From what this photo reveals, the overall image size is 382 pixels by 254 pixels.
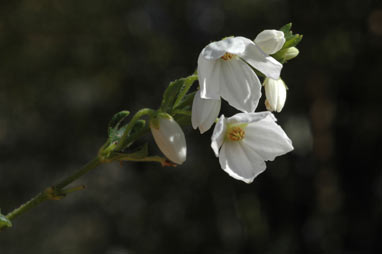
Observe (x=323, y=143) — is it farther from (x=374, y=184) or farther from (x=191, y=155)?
(x=191, y=155)

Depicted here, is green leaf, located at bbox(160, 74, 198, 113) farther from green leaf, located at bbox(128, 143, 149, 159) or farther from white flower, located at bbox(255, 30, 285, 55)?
white flower, located at bbox(255, 30, 285, 55)

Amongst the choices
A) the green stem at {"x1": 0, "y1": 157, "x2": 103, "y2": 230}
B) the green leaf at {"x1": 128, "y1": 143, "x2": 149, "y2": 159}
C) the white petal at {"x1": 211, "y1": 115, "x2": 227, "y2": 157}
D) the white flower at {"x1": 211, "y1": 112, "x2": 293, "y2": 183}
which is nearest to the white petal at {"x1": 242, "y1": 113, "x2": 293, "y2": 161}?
the white flower at {"x1": 211, "y1": 112, "x2": 293, "y2": 183}

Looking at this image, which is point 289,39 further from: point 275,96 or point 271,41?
point 275,96

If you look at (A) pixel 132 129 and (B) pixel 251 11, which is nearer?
(A) pixel 132 129

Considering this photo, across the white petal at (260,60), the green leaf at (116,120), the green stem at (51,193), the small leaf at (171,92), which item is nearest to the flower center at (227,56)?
the white petal at (260,60)

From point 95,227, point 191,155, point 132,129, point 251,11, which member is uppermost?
point 132,129

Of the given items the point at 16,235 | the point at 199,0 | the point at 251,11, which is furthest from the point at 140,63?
the point at 16,235

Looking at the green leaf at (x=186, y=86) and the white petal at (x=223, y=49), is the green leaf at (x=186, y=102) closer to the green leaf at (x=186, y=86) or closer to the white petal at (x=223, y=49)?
the green leaf at (x=186, y=86)
